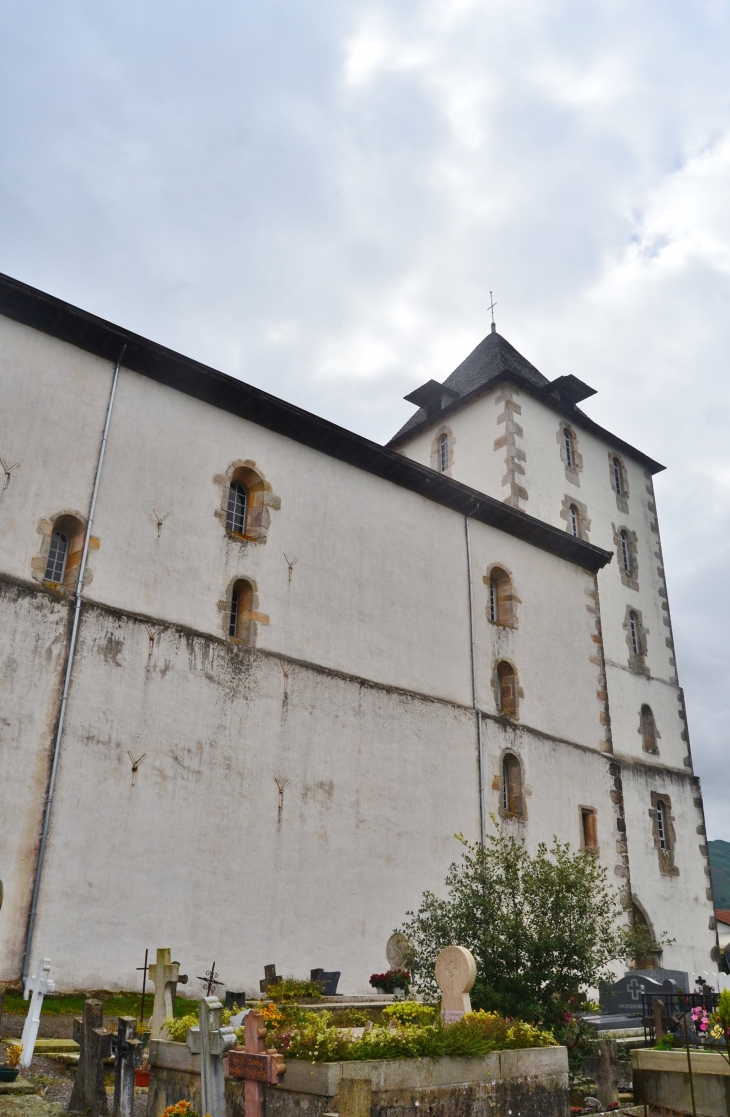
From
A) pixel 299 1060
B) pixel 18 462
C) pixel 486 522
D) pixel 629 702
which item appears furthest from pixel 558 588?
pixel 299 1060

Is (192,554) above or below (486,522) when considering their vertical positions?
below

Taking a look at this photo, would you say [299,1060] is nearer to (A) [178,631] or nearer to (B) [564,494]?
(A) [178,631]

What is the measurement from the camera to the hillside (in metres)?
92.6

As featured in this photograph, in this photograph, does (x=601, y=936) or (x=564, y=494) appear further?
(x=564, y=494)

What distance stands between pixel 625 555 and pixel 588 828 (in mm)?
9271

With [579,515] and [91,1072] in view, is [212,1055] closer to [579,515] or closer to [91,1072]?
[91,1072]

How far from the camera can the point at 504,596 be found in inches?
791

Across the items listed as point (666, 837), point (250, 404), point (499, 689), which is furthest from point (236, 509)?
point (666, 837)

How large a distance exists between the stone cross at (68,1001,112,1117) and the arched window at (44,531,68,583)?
740 cm

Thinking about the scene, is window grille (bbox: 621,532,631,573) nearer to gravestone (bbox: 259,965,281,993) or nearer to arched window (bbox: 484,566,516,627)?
arched window (bbox: 484,566,516,627)

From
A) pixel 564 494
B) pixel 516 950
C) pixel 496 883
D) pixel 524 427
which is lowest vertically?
pixel 516 950

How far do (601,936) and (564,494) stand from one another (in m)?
15.8

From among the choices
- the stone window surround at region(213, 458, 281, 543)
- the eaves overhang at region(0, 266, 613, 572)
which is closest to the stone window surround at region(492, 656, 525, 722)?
the eaves overhang at region(0, 266, 613, 572)

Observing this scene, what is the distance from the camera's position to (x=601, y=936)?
1117 cm
